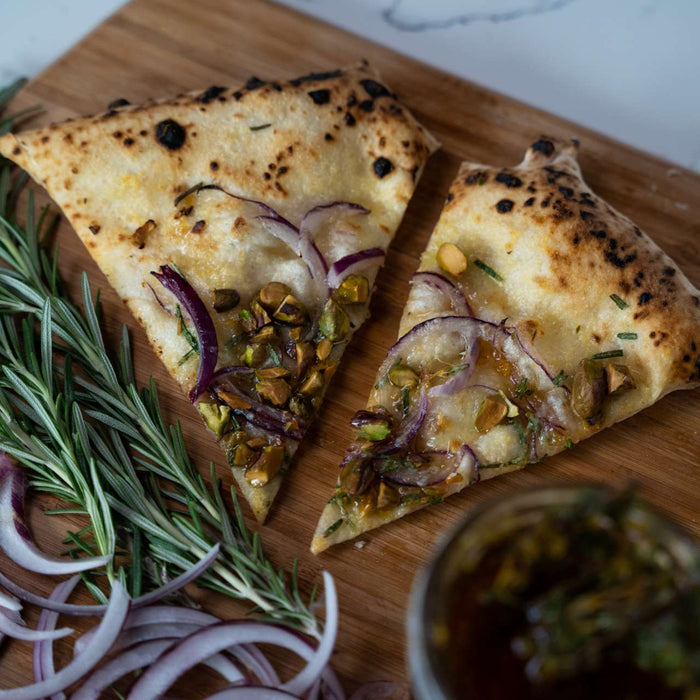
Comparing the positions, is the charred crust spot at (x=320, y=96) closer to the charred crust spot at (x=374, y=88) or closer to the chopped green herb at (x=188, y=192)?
the charred crust spot at (x=374, y=88)

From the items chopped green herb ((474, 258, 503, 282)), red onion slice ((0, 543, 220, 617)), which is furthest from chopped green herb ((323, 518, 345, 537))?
chopped green herb ((474, 258, 503, 282))

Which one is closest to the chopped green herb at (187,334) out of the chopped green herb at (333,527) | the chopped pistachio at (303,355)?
the chopped pistachio at (303,355)

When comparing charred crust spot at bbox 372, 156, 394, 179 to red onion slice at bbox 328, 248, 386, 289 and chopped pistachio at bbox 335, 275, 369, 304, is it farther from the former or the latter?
chopped pistachio at bbox 335, 275, 369, 304

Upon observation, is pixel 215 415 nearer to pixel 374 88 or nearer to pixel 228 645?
pixel 228 645

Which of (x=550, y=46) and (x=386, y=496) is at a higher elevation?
(x=550, y=46)

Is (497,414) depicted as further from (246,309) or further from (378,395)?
(246,309)

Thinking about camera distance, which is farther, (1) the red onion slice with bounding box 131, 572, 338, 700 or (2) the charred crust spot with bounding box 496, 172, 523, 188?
(2) the charred crust spot with bounding box 496, 172, 523, 188

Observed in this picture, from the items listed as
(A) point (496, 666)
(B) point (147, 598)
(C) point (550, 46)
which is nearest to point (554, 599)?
(A) point (496, 666)
